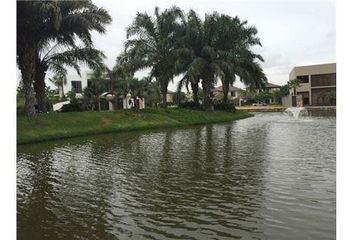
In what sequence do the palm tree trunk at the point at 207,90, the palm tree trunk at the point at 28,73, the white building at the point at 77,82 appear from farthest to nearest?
the white building at the point at 77,82 → the palm tree trunk at the point at 207,90 → the palm tree trunk at the point at 28,73

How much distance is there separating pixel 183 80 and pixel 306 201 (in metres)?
30.3

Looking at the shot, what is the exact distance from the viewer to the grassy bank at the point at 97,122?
68.0ft

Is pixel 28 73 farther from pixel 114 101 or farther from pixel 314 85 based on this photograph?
pixel 314 85

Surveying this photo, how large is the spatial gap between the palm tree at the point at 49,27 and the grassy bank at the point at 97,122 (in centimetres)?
164

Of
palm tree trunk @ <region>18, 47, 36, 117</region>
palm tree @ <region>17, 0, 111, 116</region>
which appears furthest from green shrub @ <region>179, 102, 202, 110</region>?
palm tree trunk @ <region>18, 47, 36, 117</region>

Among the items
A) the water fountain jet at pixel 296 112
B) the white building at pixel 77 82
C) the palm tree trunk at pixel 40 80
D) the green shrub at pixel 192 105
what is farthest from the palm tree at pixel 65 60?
the white building at pixel 77 82

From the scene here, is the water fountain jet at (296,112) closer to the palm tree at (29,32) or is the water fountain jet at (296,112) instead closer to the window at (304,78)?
the palm tree at (29,32)

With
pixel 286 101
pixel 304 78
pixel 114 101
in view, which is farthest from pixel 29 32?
pixel 304 78

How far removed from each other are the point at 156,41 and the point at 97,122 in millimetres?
12553

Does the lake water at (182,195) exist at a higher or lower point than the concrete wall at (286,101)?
lower

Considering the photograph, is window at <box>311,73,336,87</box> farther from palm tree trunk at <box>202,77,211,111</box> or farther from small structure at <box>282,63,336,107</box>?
palm tree trunk at <box>202,77,211,111</box>

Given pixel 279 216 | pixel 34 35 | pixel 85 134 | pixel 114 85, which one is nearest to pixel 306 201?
pixel 279 216

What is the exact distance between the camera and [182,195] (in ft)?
26.0
